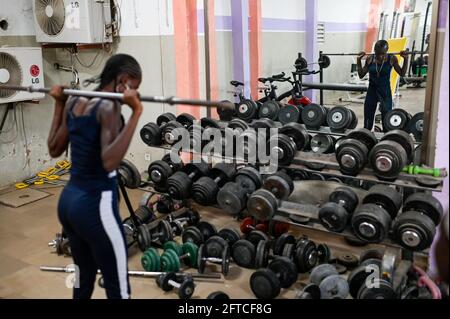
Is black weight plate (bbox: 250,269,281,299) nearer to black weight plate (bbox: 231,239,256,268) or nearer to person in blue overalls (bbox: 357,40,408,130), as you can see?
black weight plate (bbox: 231,239,256,268)

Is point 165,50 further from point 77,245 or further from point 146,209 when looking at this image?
point 77,245

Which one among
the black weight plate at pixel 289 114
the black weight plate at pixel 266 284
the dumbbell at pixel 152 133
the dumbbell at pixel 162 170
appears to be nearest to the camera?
the black weight plate at pixel 266 284

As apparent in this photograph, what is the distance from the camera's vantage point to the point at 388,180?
226cm

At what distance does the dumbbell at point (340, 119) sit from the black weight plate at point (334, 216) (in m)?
1.10

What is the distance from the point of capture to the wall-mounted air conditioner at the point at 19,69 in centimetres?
351

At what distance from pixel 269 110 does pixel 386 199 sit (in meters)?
1.50

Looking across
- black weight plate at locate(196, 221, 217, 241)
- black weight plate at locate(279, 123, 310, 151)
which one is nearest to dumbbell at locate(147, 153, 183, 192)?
black weight plate at locate(196, 221, 217, 241)

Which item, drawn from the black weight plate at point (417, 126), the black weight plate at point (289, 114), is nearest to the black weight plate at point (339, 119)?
the black weight plate at point (289, 114)

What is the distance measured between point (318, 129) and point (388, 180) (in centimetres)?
112

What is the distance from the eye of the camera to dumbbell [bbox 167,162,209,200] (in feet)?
9.09

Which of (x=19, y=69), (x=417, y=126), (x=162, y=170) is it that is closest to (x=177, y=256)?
(x=162, y=170)

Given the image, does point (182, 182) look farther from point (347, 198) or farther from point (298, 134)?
point (347, 198)

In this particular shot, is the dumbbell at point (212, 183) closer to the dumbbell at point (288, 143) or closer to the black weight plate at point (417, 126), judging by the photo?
the dumbbell at point (288, 143)
